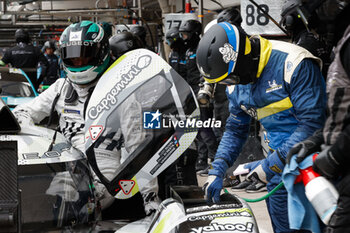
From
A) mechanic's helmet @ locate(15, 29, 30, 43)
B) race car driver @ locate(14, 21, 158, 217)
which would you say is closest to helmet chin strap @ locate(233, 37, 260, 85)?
race car driver @ locate(14, 21, 158, 217)

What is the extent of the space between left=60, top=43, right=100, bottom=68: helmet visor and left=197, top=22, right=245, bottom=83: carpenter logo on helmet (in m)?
1.13

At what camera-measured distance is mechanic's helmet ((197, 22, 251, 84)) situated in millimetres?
3172

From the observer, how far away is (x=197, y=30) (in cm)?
859

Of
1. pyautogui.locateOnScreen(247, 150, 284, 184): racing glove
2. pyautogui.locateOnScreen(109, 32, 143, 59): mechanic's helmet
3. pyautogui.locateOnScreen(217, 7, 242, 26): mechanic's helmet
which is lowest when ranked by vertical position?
pyautogui.locateOnScreen(109, 32, 143, 59): mechanic's helmet

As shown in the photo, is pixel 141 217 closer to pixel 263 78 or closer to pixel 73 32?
pixel 263 78

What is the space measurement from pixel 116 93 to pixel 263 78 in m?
0.84

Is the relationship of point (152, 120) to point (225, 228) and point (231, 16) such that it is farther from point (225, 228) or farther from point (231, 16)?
point (231, 16)

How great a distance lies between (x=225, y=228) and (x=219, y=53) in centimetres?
100

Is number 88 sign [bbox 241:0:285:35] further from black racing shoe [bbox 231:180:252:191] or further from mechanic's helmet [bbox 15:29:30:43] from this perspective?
mechanic's helmet [bbox 15:29:30:43]

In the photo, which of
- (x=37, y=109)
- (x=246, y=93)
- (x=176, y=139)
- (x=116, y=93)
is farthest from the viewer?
(x=37, y=109)

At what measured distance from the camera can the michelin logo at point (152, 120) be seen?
302 centimetres

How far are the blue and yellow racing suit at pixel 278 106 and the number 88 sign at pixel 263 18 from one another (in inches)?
130

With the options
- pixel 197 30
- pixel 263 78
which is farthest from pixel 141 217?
pixel 197 30

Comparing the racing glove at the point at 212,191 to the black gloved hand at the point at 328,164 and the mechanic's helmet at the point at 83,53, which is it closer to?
the black gloved hand at the point at 328,164
